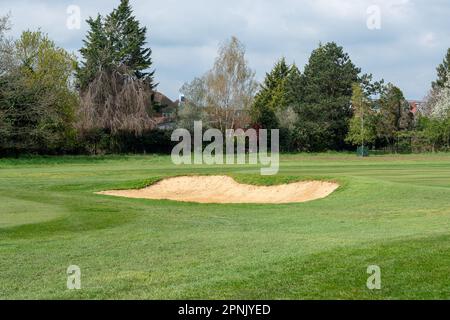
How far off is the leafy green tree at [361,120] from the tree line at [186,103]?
0.40ft

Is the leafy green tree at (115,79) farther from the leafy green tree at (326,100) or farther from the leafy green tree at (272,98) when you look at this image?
the leafy green tree at (326,100)

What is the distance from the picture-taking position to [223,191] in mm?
30188

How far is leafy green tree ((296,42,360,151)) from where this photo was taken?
8088cm

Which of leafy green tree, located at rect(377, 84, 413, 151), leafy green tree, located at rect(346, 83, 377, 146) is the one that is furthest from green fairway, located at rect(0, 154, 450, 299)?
leafy green tree, located at rect(377, 84, 413, 151)

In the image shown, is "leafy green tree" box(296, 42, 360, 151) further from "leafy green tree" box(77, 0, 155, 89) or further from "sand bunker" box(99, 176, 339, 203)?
"sand bunker" box(99, 176, 339, 203)

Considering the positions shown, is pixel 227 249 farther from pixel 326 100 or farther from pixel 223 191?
pixel 326 100

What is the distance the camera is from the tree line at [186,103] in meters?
65.2

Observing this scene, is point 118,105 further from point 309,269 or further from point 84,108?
point 309,269

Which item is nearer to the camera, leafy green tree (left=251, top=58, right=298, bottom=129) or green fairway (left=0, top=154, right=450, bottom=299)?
green fairway (left=0, top=154, right=450, bottom=299)

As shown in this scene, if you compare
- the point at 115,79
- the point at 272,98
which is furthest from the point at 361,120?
the point at 115,79

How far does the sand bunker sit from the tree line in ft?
105

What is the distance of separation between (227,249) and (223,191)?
62.2ft
